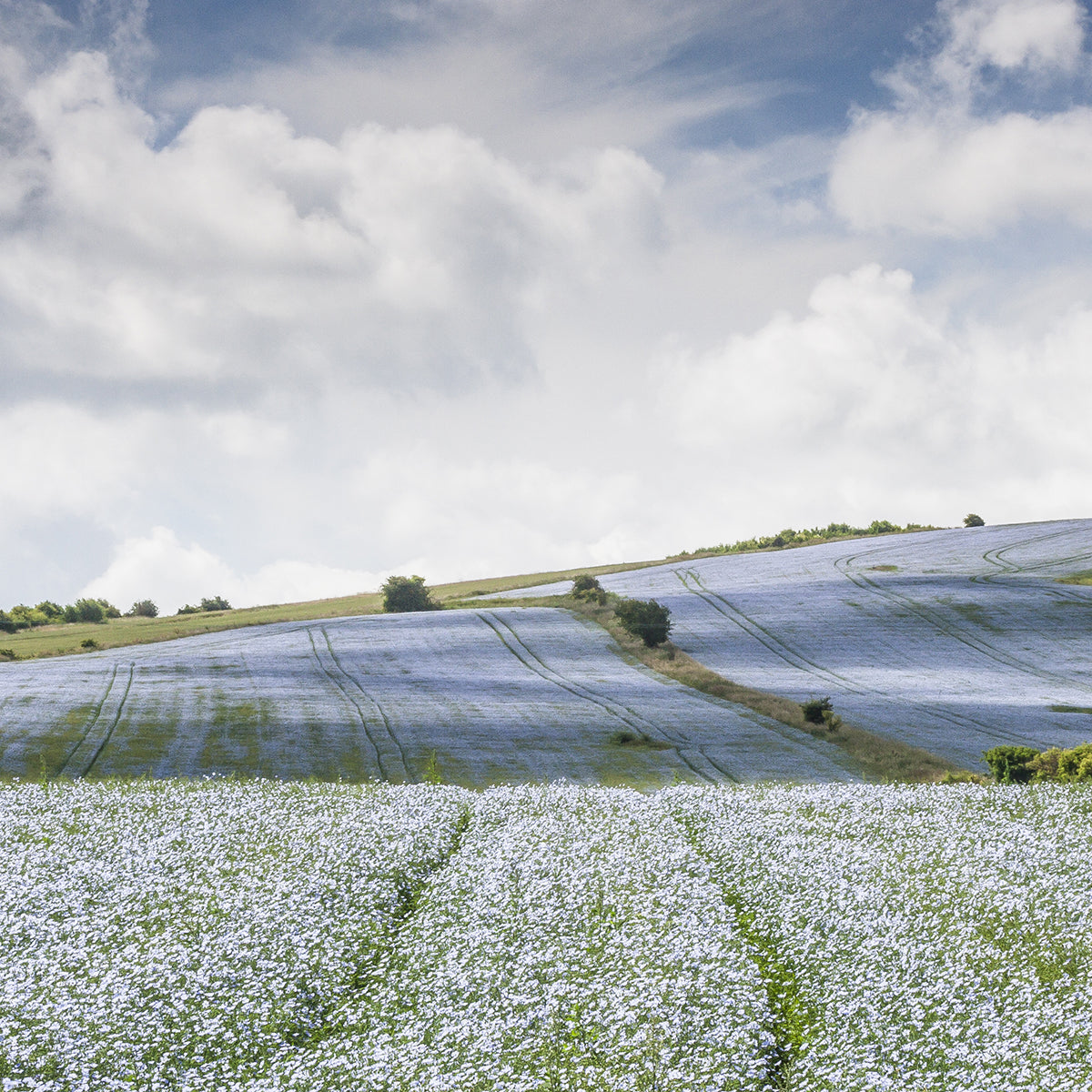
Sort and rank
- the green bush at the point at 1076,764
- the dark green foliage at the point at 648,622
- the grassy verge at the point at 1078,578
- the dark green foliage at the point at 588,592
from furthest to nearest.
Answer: the grassy verge at the point at 1078,578 < the dark green foliage at the point at 588,592 < the dark green foliage at the point at 648,622 < the green bush at the point at 1076,764

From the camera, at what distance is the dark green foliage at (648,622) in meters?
58.6

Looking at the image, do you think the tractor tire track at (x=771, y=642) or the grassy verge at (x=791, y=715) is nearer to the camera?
the grassy verge at (x=791, y=715)

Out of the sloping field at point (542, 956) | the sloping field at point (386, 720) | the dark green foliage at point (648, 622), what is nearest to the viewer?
the sloping field at point (542, 956)

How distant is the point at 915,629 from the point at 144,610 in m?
84.9

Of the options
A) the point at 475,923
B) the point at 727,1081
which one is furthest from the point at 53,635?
the point at 727,1081

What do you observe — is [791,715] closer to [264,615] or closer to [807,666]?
[807,666]

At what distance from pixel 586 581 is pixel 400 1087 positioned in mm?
68492

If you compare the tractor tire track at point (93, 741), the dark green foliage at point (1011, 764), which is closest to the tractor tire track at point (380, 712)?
the tractor tire track at point (93, 741)

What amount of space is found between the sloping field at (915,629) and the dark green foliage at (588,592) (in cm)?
390

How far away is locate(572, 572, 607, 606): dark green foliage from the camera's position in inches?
2904

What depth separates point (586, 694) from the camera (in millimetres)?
45781

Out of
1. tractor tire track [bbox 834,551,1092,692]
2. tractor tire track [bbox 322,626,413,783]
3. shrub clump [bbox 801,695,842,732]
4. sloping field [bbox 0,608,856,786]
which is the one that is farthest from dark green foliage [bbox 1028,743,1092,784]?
tractor tire track [bbox 834,551,1092,692]

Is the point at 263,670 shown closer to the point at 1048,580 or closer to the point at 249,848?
the point at 249,848

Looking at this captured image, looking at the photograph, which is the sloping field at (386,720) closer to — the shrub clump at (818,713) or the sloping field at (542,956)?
the shrub clump at (818,713)
